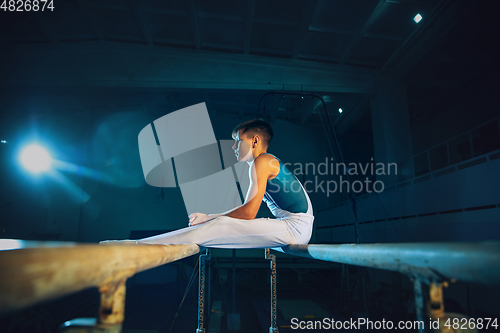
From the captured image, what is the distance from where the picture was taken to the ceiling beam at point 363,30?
5.58 metres

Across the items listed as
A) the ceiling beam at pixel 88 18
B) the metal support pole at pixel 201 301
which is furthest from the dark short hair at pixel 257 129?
the ceiling beam at pixel 88 18

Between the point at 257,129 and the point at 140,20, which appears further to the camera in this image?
the point at 140,20

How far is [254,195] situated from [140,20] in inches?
247

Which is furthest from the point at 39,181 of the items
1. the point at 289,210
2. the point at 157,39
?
the point at 289,210

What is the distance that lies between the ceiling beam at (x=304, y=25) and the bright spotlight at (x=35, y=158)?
8.63 m

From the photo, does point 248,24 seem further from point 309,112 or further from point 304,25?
point 309,112

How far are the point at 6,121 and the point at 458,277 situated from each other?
1231 cm

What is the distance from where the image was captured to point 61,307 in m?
5.78

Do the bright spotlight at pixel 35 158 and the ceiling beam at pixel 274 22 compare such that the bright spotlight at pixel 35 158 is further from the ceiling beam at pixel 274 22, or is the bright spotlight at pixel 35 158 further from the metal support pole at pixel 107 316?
the metal support pole at pixel 107 316

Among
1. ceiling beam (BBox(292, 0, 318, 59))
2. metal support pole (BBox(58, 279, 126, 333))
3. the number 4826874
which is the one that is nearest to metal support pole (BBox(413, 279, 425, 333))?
metal support pole (BBox(58, 279, 126, 333))

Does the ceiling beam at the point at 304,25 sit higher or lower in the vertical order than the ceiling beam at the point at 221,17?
lower

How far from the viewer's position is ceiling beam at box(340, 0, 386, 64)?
558 centimetres

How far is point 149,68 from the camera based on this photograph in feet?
23.7

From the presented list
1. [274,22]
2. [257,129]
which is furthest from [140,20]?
[257,129]
